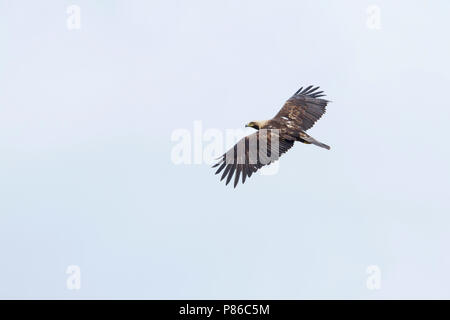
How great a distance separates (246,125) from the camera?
3108 cm

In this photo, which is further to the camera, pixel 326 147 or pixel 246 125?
pixel 246 125

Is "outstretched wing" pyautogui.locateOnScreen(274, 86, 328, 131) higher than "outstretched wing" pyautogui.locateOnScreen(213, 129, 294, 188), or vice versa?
"outstretched wing" pyautogui.locateOnScreen(274, 86, 328, 131)

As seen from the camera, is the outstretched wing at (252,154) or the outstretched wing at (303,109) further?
the outstretched wing at (303,109)

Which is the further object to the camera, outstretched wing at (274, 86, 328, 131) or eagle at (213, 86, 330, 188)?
outstretched wing at (274, 86, 328, 131)

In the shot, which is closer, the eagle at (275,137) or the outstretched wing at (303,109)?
the eagle at (275,137)

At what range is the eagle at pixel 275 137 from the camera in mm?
27594

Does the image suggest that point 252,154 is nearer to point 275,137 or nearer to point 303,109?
point 275,137

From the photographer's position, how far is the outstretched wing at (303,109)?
101 ft

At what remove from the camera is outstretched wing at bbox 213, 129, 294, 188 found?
1082 inches

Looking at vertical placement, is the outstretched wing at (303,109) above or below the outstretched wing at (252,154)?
above

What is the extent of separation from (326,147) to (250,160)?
2.55m

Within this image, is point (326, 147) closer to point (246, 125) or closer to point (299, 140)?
point (299, 140)

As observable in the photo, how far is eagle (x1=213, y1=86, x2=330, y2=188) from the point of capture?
27594mm
